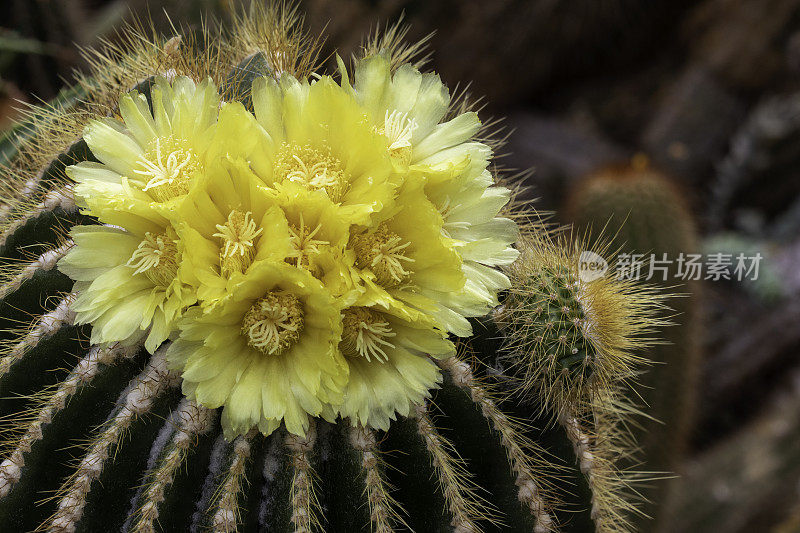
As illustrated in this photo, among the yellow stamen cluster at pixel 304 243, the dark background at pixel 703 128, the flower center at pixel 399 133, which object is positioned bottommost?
the yellow stamen cluster at pixel 304 243

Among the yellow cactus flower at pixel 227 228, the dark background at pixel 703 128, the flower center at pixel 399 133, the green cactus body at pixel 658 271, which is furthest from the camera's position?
the dark background at pixel 703 128

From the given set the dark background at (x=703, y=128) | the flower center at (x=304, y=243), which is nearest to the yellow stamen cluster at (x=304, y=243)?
the flower center at (x=304, y=243)

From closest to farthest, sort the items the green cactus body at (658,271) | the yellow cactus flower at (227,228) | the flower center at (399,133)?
the yellow cactus flower at (227,228) → the flower center at (399,133) → the green cactus body at (658,271)

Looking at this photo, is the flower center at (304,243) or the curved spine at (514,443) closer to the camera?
the flower center at (304,243)

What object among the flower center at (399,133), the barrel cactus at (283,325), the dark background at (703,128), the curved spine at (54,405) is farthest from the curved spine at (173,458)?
the dark background at (703,128)

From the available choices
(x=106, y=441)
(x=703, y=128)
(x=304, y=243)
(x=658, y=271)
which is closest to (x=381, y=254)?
(x=304, y=243)

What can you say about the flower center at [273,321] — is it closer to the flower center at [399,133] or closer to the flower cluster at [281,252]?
the flower cluster at [281,252]

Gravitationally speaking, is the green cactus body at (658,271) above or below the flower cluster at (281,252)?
above

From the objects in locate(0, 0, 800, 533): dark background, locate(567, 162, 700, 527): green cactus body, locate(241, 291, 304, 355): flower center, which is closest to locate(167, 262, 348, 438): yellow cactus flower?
locate(241, 291, 304, 355): flower center

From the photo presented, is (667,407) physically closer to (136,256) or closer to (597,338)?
(597,338)
